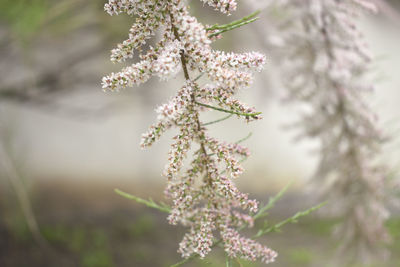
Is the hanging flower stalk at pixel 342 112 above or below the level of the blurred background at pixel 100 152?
below

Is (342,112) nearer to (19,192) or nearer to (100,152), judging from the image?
(19,192)

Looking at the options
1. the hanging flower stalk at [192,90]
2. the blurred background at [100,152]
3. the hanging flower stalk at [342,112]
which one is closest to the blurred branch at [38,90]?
the blurred background at [100,152]

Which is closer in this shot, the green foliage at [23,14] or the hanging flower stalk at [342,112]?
the hanging flower stalk at [342,112]

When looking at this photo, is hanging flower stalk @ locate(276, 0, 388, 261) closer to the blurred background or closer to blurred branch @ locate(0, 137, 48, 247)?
the blurred background

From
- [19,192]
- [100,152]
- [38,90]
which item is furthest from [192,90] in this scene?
[100,152]

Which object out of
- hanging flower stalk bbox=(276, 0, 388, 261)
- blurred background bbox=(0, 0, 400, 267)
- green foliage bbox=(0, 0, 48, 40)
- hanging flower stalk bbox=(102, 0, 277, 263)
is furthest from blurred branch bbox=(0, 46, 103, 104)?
hanging flower stalk bbox=(102, 0, 277, 263)

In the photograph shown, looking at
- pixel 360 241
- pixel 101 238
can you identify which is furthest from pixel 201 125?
pixel 101 238

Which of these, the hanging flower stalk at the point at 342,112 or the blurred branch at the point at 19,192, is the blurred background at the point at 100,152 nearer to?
the blurred branch at the point at 19,192
